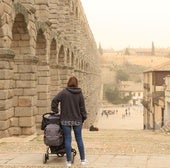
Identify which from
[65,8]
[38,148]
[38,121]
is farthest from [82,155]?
[65,8]

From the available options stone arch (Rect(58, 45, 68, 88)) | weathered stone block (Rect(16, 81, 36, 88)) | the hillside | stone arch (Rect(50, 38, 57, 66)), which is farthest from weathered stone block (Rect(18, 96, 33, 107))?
the hillside

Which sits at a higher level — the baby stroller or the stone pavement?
the baby stroller

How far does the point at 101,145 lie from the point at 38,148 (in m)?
1.46

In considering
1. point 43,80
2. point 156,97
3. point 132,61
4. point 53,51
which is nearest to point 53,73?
point 53,51

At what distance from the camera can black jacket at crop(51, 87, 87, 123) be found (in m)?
6.83

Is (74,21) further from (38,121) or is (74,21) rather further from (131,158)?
(131,158)

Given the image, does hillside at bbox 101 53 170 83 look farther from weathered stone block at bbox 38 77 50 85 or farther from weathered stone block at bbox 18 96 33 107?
weathered stone block at bbox 18 96 33 107

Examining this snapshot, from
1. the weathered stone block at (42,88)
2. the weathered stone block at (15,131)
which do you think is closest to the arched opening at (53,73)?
the weathered stone block at (42,88)

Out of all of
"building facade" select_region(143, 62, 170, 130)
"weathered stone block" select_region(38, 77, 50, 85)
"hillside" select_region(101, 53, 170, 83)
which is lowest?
"building facade" select_region(143, 62, 170, 130)

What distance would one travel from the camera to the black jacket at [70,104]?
6.83 m

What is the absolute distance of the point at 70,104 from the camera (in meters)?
6.85

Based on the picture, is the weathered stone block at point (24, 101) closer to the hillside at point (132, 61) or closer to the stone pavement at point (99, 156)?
the stone pavement at point (99, 156)

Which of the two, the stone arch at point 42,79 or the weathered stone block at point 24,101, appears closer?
the weathered stone block at point 24,101

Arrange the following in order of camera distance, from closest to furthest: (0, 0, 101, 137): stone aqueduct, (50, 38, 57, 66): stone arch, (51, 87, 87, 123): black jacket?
(51, 87, 87, 123): black jacket, (0, 0, 101, 137): stone aqueduct, (50, 38, 57, 66): stone arch
